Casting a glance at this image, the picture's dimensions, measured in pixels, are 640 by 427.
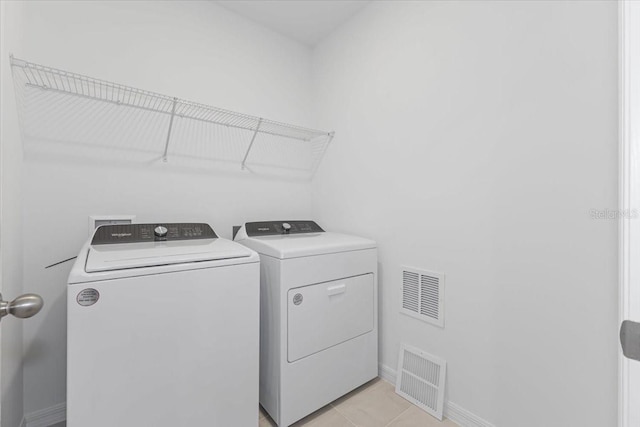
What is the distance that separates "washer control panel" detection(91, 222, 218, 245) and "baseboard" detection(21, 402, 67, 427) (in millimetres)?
1018

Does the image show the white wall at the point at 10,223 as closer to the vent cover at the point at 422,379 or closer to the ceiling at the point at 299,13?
the ceiling at the point at 299,13

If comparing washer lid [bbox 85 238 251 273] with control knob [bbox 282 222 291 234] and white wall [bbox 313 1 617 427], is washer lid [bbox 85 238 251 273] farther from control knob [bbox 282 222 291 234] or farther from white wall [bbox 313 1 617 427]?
white wall [bbox 313 1 617 427]

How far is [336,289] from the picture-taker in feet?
5.46

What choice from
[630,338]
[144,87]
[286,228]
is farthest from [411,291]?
[144,87]

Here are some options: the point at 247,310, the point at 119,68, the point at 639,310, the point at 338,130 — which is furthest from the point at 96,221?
the point at 639,310

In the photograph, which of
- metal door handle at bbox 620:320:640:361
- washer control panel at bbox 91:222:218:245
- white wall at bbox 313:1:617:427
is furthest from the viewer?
→ washer control panel at bbox 91:222:218:245

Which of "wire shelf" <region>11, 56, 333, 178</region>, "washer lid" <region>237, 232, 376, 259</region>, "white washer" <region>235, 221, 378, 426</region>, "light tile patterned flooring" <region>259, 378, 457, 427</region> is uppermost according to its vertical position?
"wire shelf" <region>11, 56, 333, 178</region>

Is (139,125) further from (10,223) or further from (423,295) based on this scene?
(423,295)

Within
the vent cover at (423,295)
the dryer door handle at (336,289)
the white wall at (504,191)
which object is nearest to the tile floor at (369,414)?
the white wall at (504,191)

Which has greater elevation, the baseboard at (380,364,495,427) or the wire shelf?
the wire shelf

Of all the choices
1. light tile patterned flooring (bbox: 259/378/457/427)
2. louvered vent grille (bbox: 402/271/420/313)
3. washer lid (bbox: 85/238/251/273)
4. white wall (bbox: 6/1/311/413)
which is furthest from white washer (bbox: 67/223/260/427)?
louvered vent grille (bbox: 402/271/420/313)

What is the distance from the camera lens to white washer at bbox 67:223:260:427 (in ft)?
3.28

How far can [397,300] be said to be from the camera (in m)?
1.86

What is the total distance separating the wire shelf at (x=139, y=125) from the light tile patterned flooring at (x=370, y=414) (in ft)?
5.84
